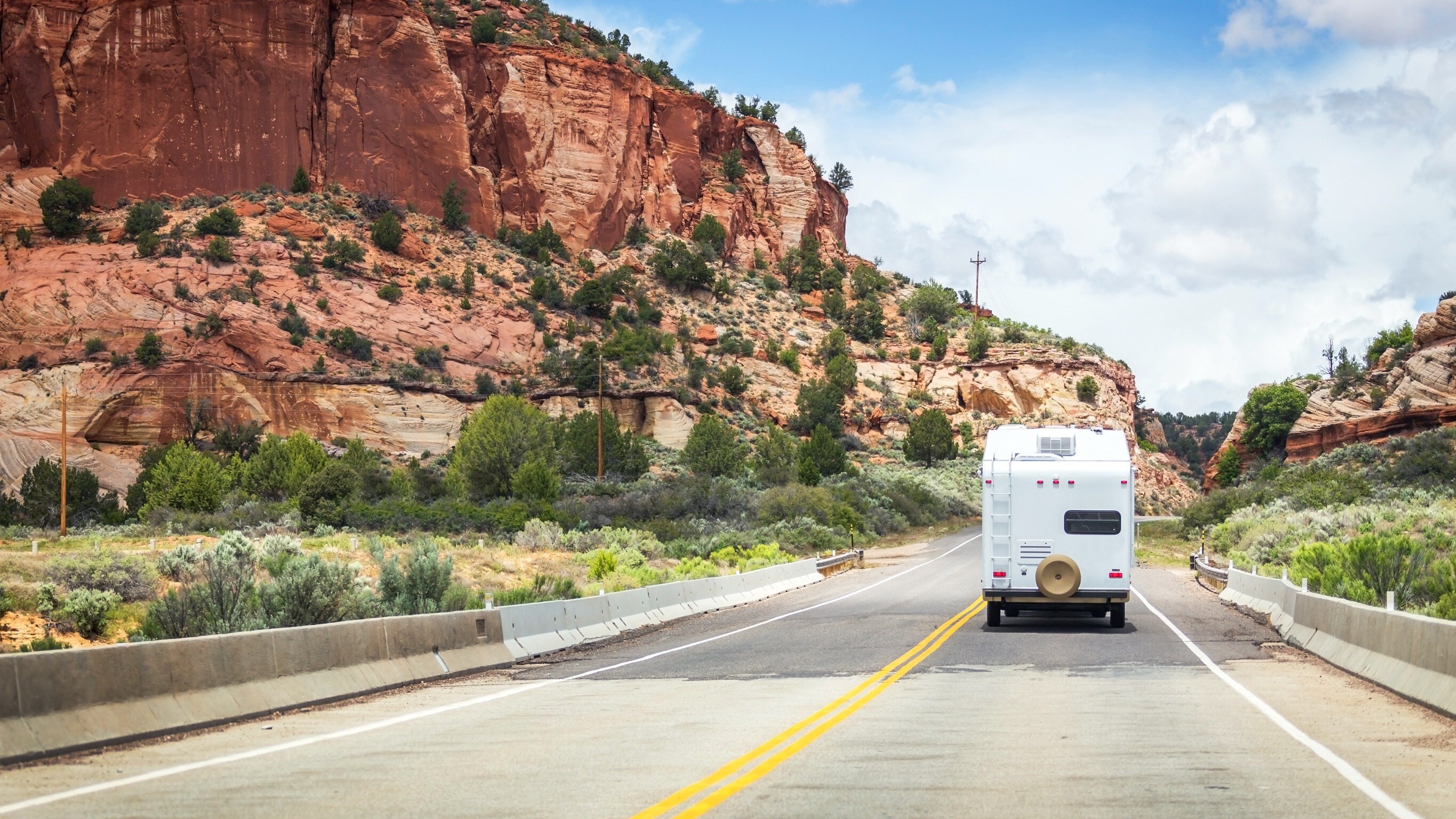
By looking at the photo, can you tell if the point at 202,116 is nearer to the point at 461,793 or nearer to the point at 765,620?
the point at 765,620

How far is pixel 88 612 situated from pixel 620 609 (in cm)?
1014

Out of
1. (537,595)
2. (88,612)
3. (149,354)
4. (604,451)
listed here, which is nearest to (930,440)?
(604,451)

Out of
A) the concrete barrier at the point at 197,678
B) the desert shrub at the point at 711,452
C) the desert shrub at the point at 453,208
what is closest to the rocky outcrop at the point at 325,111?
the desert shrub at the point at 453,208

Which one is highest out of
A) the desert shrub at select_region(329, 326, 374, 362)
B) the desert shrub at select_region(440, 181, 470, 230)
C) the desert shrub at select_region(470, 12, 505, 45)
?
the desert shrub at select_region(470, 12, 505, 45)

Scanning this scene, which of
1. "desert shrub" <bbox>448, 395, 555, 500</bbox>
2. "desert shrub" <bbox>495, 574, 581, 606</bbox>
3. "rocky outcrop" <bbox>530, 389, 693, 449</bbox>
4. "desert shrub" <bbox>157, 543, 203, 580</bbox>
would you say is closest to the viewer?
"desert shrub" <bbox>495, 574, 581, 606</bbox>

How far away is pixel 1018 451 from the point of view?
22.3 metres

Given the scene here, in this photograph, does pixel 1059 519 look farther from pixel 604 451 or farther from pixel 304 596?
pixel 604 451

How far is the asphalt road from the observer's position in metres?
7.91

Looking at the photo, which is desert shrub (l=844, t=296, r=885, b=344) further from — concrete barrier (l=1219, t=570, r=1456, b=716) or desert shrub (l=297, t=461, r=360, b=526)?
concrete barrier (l=1219, t=570, r=1456, b=716)

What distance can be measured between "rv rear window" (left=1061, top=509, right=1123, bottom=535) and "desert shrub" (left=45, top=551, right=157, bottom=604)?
1876cm

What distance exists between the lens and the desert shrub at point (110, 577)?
28.2 metres

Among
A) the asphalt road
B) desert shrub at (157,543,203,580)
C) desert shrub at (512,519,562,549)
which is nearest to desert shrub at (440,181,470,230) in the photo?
desert shrub at (512,519,562,549)

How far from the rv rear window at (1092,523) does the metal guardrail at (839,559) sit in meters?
20.2

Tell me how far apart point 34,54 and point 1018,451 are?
97.7 metres
